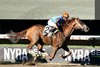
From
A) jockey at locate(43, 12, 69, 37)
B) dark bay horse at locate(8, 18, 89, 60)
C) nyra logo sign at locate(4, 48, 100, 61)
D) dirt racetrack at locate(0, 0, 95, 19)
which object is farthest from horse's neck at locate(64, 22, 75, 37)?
dirt racetrack at locate(0, 0, 95, 19)

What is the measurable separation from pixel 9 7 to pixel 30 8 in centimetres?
76

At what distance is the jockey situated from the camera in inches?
416

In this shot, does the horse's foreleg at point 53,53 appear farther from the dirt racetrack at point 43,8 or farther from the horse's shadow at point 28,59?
the dirt racetrack at point 43,8

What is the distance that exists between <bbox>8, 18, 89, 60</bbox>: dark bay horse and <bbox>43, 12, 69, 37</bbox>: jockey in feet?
0.53

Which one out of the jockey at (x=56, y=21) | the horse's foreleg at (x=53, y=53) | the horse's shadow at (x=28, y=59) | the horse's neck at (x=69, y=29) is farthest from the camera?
the horse's shadow at (x=28, y=59)

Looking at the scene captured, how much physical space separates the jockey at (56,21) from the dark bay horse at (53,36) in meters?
0.16

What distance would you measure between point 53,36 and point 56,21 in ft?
1.98

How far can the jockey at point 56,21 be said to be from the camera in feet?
34.6

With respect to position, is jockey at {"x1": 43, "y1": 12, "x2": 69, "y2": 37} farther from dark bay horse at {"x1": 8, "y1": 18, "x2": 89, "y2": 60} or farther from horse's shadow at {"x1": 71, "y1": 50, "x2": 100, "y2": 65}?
horse's shadow at {"x1": 71, "y1": 50, "x2": 100, "y2": 65}

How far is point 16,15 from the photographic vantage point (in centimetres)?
1252

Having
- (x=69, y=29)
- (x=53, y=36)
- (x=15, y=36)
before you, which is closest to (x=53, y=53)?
(x=53, y=36)

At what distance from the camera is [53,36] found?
10.9 meters

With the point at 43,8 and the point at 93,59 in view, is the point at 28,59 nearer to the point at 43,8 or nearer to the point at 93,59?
the point at 43,8

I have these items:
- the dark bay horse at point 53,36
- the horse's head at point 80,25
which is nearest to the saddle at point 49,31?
the dark bay horse at point 53,36
